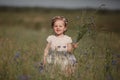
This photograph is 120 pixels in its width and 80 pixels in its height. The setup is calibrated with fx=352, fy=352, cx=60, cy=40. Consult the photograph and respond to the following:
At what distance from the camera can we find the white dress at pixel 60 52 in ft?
9.04

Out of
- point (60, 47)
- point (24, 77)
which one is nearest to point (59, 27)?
point (60, 47)

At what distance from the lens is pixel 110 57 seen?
110 inches

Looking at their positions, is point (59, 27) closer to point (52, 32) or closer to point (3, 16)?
point (52, 32)

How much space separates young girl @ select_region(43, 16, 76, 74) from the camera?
276cm

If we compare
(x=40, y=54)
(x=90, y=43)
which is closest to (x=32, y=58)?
(x=40, y=54)

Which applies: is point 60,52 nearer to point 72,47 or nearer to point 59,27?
point 72,47

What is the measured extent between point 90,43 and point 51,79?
19.4 inches

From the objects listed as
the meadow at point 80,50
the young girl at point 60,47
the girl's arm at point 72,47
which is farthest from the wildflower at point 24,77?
the girl's arm at point 72,47

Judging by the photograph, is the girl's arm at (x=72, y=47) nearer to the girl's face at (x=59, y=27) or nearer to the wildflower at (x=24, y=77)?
the girl's face at (x=59, y=27)

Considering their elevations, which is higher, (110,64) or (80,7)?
(80,7)

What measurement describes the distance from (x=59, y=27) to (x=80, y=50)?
26 cm

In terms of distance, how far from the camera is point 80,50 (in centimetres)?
284

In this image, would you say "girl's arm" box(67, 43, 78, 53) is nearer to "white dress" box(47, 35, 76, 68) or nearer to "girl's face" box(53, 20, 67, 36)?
"white dress" box(47, 35, 76, 68)

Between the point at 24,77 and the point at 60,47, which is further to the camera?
the point at 60,47
